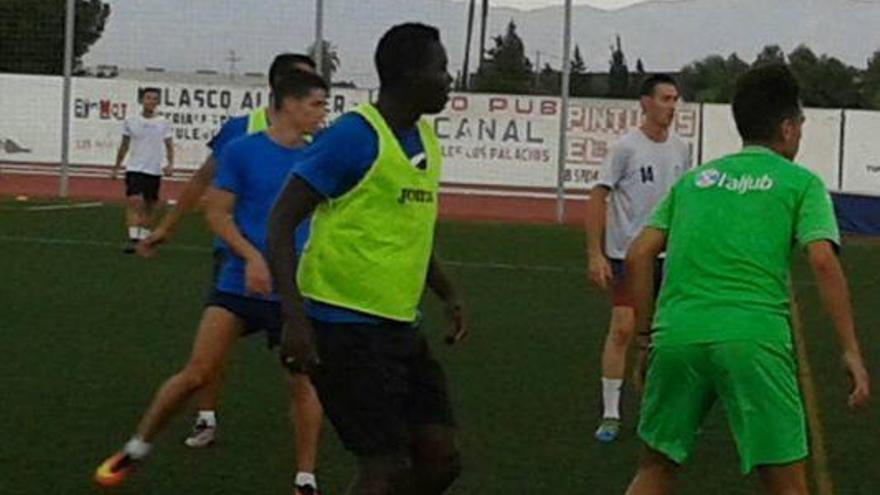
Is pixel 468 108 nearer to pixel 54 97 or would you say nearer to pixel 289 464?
pixel 54 97

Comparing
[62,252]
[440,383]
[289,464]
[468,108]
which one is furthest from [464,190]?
[440,383]

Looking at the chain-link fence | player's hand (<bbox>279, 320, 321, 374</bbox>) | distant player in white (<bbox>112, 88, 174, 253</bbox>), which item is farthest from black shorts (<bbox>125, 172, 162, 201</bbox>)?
player's hand (<bbox>279, 320, 321, 374</bbox>)

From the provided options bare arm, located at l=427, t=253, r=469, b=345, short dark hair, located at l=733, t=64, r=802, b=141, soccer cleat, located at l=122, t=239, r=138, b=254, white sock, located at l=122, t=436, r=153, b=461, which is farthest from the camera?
soccer cleat, located at l=122, t=239, r=138, b=254

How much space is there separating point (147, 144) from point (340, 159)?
1932cm

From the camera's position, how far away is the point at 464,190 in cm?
3822

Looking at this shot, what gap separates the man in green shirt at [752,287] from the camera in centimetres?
657

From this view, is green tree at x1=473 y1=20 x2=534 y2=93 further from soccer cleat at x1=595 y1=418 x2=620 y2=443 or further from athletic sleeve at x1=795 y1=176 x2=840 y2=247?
athletic sleeve at x1=795 y1=176 x2=840 y2=247

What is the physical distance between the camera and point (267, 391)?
12.4 metres

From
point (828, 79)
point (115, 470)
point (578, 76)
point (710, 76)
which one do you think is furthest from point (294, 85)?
point (828, 79)

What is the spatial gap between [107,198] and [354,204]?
31769mm

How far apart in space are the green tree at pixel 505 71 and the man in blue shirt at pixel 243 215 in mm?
29305

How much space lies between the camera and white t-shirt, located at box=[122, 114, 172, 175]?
83.5ft

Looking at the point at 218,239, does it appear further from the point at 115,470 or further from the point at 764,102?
the point at 764,102

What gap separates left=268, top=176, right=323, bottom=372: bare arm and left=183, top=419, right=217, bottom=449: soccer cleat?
3.83 meters
